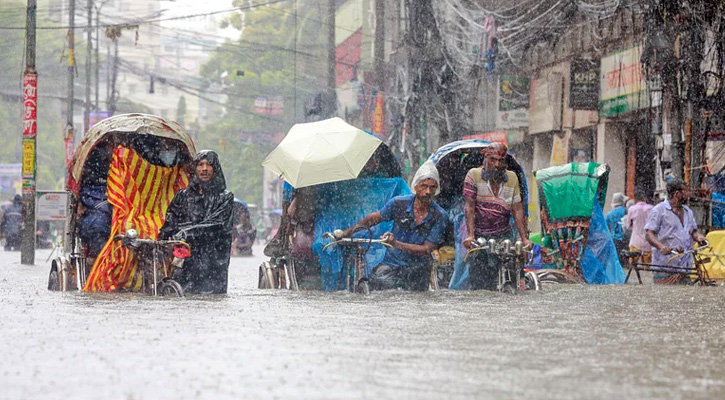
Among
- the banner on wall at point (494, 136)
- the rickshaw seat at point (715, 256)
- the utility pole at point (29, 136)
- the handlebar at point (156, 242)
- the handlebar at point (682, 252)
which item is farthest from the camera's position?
the banner on wall at point (494, 136)

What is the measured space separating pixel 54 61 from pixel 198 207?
7237 cm

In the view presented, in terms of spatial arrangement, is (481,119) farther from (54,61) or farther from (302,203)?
(54,61)

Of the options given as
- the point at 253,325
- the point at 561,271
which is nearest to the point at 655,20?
the point at 561,271

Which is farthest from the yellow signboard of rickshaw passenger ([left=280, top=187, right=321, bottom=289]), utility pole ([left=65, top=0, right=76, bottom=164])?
utility pole ([left=65, top=0, right=76, bottom=164])

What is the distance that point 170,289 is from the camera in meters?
11.6

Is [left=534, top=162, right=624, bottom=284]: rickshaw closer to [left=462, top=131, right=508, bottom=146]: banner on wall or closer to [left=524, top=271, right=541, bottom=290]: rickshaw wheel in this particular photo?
[left=524, top=271, right=541, bottom=290]: rickshaw wheel

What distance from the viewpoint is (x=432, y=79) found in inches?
1062

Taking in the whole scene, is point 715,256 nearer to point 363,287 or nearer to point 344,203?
point 344,203

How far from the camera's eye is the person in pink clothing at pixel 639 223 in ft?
59.0

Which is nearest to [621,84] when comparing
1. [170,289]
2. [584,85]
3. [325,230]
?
[584,85]

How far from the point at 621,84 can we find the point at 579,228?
10.8m

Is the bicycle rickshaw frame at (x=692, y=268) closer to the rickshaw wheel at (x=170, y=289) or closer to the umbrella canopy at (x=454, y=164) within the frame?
the umbrella canopy at (x=454, y=164)

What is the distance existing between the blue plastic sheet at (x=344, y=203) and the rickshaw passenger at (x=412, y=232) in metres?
0.94

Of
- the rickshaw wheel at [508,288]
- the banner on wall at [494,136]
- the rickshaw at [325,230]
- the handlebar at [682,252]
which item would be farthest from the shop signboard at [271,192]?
the rickshaw wheel at [508,288]
